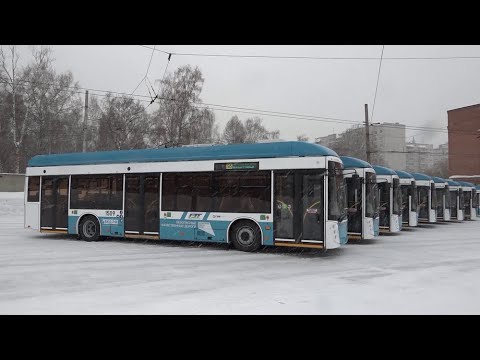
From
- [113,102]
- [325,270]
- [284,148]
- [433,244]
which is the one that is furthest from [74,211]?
[113,102]

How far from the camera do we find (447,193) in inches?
1145

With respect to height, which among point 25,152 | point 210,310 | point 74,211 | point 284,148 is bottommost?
point 210,310

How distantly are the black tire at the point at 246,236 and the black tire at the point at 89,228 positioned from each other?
5435mm

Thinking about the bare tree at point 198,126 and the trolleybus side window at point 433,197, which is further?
the bare tree at point 198,126

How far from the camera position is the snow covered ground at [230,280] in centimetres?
659

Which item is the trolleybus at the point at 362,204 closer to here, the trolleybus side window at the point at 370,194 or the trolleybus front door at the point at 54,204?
the trolleybus side window at the point at 370,194

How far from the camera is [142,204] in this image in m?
14.7

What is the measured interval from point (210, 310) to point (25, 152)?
41.6 metres

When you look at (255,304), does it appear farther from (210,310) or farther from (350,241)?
(350,241)

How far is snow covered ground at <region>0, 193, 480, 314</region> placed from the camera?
659 centimetres

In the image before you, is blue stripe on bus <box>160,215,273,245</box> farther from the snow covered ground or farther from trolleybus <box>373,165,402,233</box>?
trolleybus <box>373,165,402,233</box>

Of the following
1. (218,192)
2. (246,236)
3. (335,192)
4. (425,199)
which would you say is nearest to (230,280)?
(246,236)

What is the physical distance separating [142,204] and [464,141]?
177 ft

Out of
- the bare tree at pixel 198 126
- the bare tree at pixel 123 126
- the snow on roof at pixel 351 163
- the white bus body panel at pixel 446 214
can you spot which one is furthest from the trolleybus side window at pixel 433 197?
the bare tree at pixel 123 126
